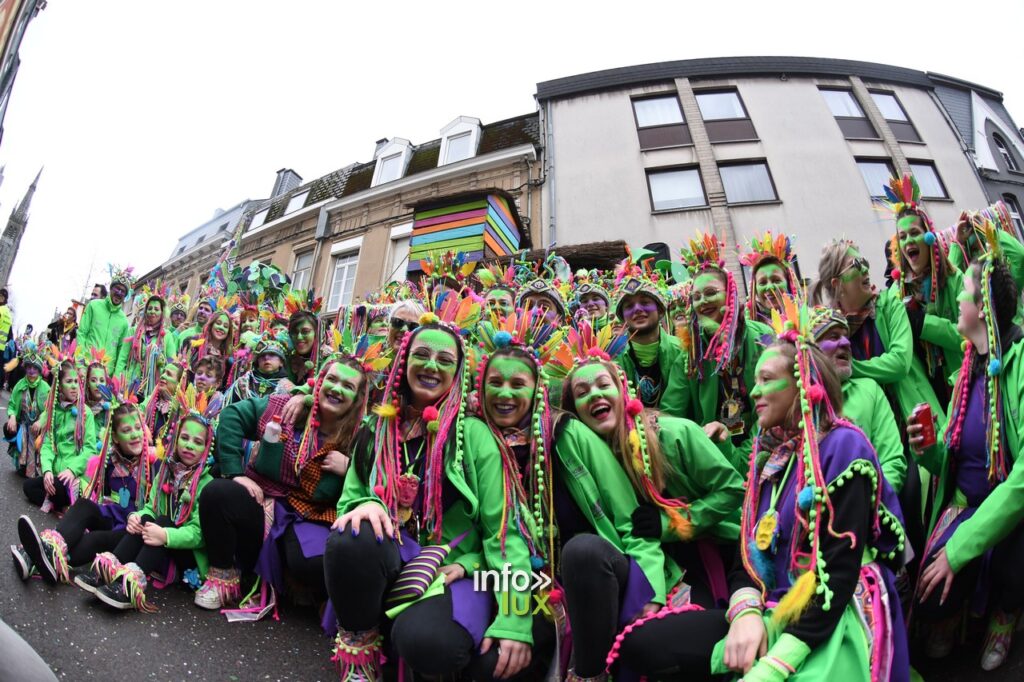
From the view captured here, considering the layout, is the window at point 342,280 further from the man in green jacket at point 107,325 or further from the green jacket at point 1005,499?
the green jacket at point 1005,499

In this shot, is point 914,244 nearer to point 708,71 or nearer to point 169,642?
point 169,642

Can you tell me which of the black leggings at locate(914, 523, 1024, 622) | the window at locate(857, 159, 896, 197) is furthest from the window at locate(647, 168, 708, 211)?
the black leggings at locate(914, 523, 1024, 622)

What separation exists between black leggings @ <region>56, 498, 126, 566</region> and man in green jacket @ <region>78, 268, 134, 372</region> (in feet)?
12.2

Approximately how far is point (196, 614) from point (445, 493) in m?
1.47

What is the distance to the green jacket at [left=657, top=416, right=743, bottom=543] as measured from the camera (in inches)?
85.8

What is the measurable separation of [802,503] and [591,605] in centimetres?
76

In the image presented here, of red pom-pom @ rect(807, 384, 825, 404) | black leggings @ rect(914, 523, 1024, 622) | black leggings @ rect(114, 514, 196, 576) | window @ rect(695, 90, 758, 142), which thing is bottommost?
black leggings @ rect(914, 523, 1024, 622)

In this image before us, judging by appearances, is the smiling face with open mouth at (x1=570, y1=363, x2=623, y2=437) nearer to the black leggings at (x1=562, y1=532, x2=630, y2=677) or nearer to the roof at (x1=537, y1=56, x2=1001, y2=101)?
the black leggings at (x1=562, y1=532, x2=630, y2=677)

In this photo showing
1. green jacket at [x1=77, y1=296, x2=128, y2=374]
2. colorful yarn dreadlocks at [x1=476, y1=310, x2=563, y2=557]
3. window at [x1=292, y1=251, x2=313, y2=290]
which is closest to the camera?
colorful yarn dreadlocks at [x1=476, y1=310, x2=563, y2=557]

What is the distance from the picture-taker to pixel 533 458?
7.80 ft

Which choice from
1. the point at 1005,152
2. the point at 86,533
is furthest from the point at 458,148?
the point at 1005,152

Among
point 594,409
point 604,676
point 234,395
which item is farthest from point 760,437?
point 234,395

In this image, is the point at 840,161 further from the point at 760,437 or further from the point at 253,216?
the point at 253,216

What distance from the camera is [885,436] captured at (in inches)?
96.5
